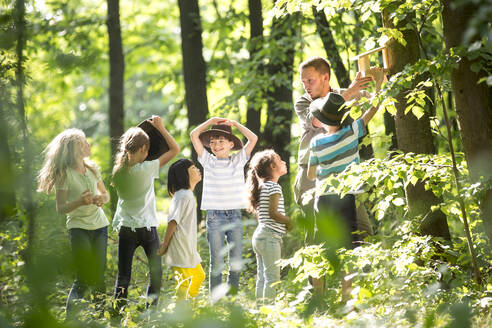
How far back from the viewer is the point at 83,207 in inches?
191

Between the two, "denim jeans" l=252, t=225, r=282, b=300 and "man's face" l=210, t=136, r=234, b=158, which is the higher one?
"man's face" l=210, t=136, r=234, b=158

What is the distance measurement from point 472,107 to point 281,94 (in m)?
5.79

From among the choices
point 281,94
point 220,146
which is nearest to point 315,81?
point 220,146

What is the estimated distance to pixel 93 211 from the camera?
4.93 metres

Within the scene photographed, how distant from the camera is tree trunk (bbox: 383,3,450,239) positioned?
4281 mm

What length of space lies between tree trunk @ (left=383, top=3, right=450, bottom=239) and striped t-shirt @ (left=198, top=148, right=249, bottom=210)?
1.66 metres

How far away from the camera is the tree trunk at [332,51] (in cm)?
700

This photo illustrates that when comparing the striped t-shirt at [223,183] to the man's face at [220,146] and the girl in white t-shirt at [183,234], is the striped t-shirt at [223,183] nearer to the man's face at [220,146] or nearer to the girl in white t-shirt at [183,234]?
the man's face at [220,146]

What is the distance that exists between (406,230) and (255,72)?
5.86 metres

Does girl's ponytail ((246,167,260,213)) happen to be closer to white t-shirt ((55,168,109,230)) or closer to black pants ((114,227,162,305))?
black pants ((114,227,162,305))

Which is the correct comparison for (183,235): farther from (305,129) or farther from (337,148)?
(337,148)

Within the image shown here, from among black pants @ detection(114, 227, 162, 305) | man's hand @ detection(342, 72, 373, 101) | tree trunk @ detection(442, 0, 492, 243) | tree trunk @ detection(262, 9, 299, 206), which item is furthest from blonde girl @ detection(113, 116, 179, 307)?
tree trunk @ detection(262, 9, 299, 206)

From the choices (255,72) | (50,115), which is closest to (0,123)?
(50,115)

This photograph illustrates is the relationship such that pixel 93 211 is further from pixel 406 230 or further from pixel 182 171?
pixel 406 230
